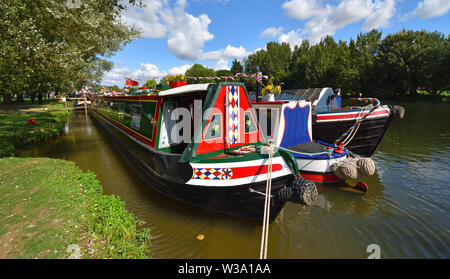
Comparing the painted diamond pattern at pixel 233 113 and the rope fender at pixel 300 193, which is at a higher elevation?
the painted diamond pattern at pixel 233 113

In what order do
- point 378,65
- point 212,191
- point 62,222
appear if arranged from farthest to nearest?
point 378,65 → point 212,191 → point 62,222

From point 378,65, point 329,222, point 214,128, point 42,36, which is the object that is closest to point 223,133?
point 214,128

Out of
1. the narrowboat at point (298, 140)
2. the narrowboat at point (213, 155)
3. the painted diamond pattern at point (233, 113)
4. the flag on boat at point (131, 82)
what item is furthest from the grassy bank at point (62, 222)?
the flag on boat at point (131, 82)

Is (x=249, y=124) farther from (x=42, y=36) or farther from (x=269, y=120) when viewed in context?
(x=42, y=36)

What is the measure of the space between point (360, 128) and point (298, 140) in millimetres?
3825

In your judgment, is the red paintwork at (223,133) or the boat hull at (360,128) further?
the boat hull at (360,128)

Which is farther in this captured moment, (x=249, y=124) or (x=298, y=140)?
(x=298, y=140)

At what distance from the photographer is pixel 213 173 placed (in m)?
4.45

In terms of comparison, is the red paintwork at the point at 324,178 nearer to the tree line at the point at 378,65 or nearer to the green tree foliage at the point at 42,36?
the green tree foliage at the point at 42,36

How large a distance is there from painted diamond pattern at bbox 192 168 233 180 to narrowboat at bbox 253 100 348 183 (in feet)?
10.9

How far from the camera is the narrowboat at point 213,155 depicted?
440 cm

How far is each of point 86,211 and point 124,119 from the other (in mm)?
6582

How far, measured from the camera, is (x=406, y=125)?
1742cm

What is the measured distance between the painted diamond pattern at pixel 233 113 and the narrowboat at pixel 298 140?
2.36 metres
